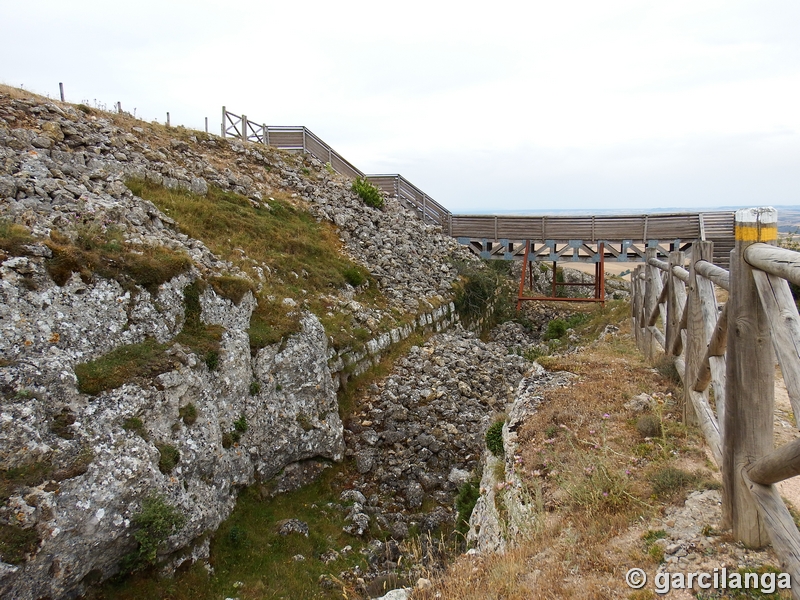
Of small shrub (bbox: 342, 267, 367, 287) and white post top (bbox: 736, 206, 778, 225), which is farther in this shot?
small shrub (bbox: 342, 267, 367, 287)

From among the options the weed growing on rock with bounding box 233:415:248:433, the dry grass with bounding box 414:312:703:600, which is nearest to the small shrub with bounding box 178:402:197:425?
the weed growing on rock with bounding box 233:415:248:433

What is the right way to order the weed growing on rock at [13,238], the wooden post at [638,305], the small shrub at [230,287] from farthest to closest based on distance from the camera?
1. the wooden post at [638,305]
2. the small shrub at [230,287]
3. the weed growing on rock at [13,238]

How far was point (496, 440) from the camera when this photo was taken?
10.2 m

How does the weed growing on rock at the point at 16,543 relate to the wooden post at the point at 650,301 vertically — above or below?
below

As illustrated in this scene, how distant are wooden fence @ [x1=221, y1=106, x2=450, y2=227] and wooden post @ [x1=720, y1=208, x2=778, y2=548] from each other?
23.8m

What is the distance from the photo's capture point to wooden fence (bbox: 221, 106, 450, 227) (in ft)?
87.4

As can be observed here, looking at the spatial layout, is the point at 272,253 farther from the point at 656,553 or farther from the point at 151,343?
A: the point at 656,553

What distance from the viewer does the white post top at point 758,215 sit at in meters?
4.09

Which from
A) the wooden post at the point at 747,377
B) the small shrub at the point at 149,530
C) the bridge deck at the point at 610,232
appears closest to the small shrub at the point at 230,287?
the small shrub at the point at 149,530

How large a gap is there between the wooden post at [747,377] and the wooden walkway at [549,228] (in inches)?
863

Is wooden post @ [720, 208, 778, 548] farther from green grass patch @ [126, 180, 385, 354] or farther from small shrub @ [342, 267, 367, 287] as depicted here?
small shrub @ [342, 267, 367, 287]

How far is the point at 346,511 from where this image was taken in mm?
Answer: 11414

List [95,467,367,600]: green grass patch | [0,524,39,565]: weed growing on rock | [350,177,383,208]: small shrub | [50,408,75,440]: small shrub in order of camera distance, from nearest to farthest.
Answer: [0,524,39,565]: weed growing on rock, [50,408,75,440]: small shrub, [95,467,367,600]: green grass patch, [350,177,383,208]: small shrub

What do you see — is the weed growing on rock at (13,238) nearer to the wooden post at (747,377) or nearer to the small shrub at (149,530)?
the small shrub at (149,530)
